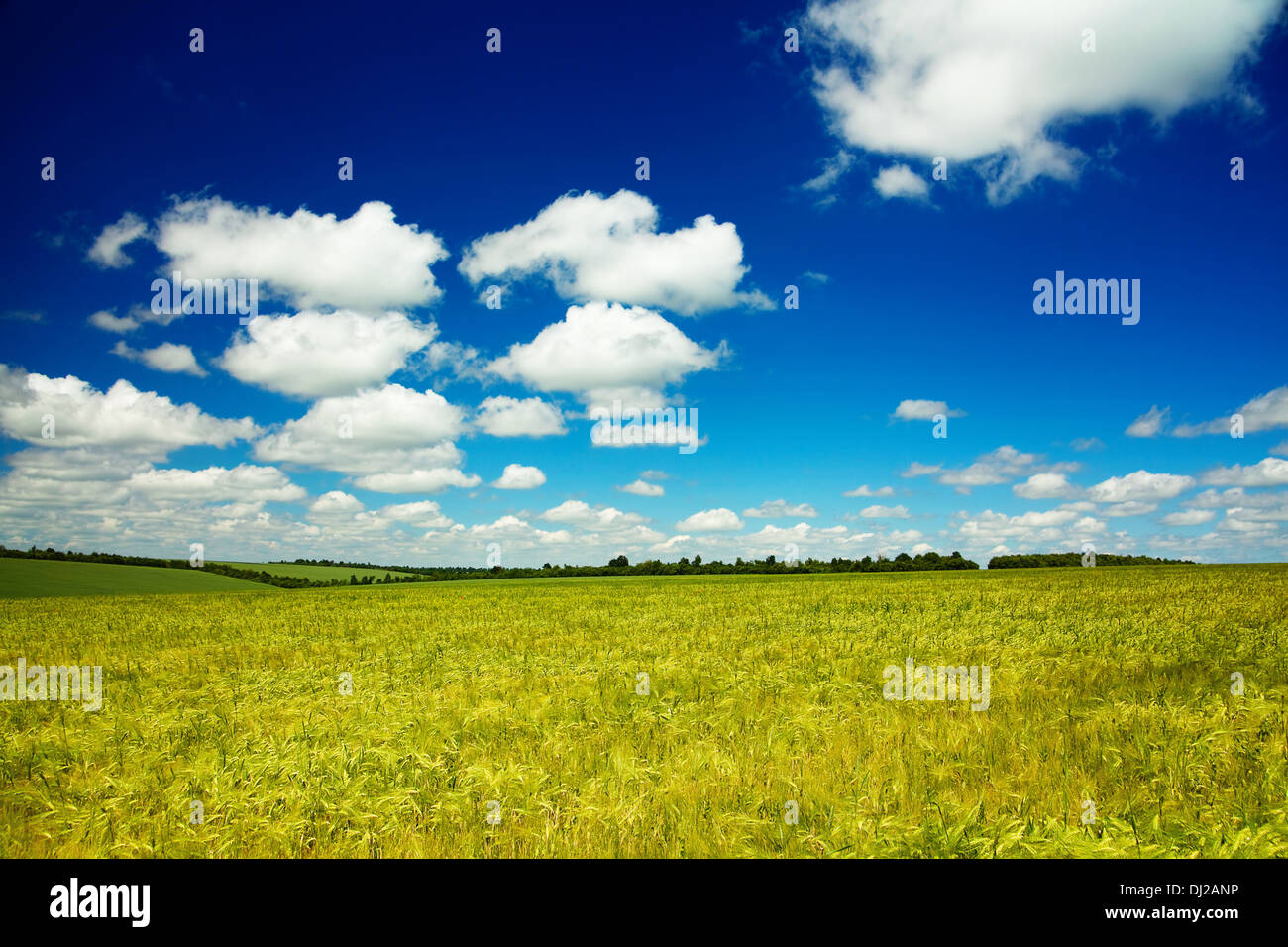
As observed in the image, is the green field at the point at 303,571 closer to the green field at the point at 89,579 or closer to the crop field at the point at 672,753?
the green field at the point at 89,579

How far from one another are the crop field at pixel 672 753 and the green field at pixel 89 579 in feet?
195

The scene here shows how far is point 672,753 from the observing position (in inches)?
275

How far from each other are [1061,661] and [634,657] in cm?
801

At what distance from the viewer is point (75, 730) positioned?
28.3ft

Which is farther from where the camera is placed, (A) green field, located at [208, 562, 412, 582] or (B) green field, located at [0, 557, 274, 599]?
(A) green field, located at [208, 562, 412, 582]

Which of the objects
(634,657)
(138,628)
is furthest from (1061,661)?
(138,628)

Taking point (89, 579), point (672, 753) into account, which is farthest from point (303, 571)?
point (672, 753)

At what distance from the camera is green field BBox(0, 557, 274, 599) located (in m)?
57.8

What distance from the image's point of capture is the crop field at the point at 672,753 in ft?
16.6

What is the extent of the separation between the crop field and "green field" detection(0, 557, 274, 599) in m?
59.4

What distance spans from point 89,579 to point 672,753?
86.0 meters

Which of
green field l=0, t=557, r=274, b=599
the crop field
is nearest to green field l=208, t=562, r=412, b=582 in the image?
green field l=0, t=557, r=274, b=599

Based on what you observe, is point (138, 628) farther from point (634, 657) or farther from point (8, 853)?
point (8, 853)

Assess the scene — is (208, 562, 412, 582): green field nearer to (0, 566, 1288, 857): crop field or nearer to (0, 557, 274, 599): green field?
(0, 557, 274, 599): green field
